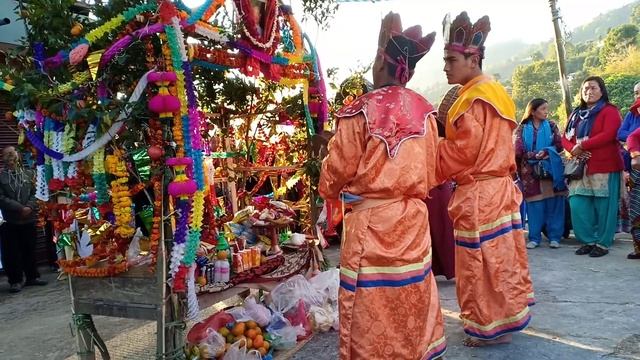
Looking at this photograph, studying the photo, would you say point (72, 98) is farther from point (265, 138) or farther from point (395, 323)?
point (265, 138)

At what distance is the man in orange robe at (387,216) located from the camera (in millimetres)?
2596

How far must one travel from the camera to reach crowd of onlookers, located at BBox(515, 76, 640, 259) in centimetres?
574

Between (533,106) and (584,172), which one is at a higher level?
(533,106)

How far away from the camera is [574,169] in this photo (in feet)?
20.1

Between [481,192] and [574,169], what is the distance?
11.0ft

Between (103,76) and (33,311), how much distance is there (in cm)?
389

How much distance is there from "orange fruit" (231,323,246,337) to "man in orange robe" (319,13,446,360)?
1.22 metres

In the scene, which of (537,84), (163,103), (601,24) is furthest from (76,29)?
(601,24)

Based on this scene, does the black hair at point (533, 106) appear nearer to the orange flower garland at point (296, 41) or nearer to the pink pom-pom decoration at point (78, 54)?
the orange flower garland at point (296, 41)

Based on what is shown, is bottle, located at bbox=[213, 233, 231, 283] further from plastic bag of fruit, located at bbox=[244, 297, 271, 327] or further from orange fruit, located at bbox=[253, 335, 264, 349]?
orange fruit, located at bbox=[253, 335, 264, 349]

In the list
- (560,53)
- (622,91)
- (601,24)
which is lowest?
(622,91)

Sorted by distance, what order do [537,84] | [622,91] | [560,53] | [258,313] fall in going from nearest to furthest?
[258,313]
[560,53]
[622,91]
[537,84]

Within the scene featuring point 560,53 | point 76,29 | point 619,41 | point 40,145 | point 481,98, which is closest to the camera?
point 76,29

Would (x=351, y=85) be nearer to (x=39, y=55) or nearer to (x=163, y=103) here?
(x=163, y=103)
